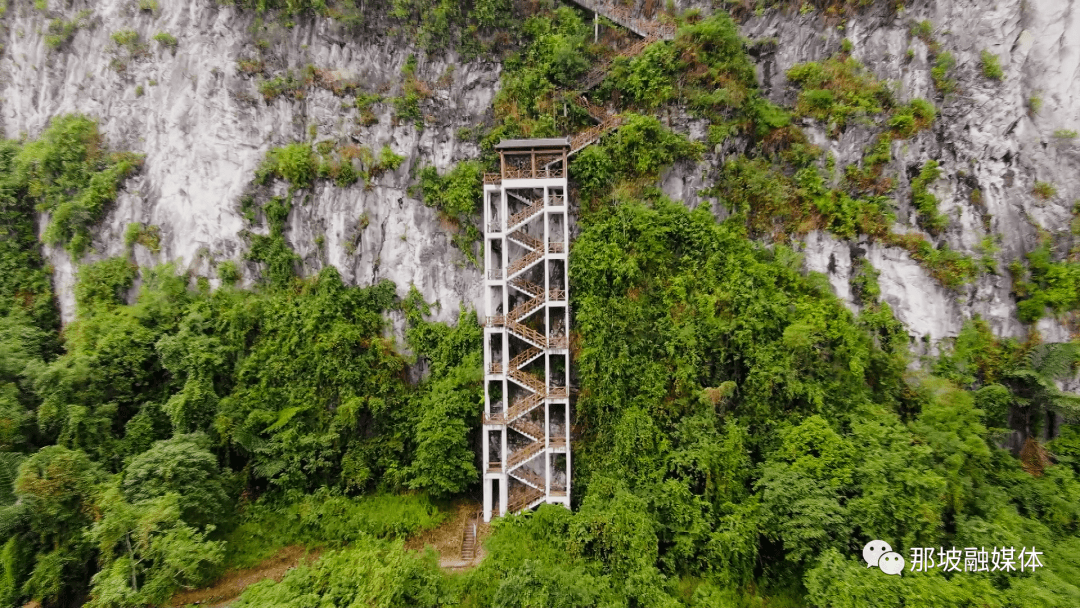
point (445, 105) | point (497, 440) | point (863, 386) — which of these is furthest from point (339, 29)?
point (863, 386)

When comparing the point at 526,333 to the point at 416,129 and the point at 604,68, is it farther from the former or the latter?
the point at 604,68

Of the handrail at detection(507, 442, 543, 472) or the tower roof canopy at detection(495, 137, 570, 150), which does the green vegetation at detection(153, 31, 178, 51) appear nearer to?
the tower roof canopy at detection(495, 137, 570, 150)

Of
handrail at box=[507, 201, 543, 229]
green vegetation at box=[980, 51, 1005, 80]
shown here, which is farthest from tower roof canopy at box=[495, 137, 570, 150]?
green vegetation at box=[980, 51, 1005, 80]

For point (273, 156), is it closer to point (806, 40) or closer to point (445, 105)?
point (445, 105)

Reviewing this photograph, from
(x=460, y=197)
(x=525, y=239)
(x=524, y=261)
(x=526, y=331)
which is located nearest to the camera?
(x=526, y=331)

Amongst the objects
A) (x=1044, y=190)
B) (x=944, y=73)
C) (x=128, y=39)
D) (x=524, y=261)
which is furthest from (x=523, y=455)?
(x=128, y=39)

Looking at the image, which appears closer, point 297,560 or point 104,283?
point 297,560
